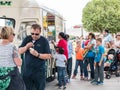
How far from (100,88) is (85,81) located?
6.67ft

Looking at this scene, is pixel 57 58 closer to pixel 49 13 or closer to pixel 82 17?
pixel 49 13

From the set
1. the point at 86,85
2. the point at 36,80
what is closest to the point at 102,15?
the point at 86,85

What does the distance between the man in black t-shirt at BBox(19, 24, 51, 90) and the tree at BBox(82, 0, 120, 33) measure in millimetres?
70145

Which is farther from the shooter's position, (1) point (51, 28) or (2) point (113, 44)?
(2) point (113, 44)

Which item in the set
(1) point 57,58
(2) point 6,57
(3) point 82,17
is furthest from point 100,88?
(3) point 82,17

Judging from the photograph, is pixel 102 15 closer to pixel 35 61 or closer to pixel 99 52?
pixel 99 52

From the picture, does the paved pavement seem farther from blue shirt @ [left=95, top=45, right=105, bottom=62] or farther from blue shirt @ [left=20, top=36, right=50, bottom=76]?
blue shirt @ [left=20, top=36, right=50, bottom=76]

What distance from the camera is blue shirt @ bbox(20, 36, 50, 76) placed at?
27.8 feet

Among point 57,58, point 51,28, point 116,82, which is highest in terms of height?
point 51,28

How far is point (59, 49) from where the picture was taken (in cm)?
1319

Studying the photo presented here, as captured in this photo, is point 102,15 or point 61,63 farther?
point 102,15

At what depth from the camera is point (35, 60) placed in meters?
8.50

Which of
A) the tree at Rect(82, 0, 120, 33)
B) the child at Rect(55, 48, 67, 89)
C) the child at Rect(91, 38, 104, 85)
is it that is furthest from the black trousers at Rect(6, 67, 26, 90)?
the tree at Rect(82, 0, 120, 33)

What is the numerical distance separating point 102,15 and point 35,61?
73.4 metres
